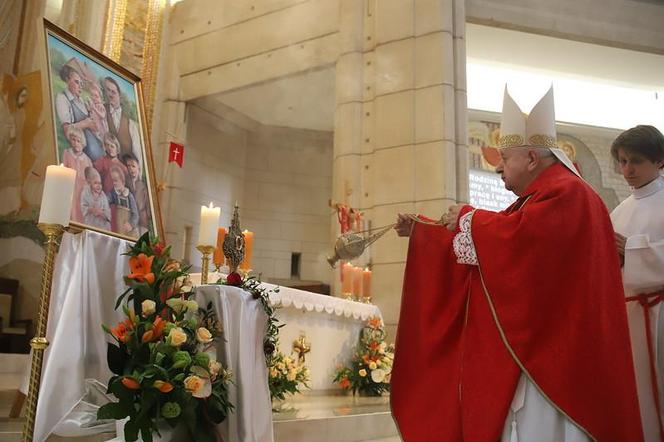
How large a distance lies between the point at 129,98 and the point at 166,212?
5.49 m

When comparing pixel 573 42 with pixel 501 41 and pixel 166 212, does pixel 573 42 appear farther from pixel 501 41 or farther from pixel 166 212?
pixel 166 212

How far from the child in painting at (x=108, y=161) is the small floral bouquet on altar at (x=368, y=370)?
2855 millimetres

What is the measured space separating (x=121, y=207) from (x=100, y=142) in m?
0.38

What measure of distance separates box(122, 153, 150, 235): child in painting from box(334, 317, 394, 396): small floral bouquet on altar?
2560 mm

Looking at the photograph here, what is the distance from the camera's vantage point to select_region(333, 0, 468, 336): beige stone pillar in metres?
6.86

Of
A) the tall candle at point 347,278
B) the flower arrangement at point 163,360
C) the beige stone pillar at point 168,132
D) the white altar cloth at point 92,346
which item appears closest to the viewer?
the flower arrangement at point 163,360

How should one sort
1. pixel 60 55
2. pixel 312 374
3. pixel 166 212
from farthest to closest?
→ pixel 166 212 → pixel 312 374 → pixel 60 55

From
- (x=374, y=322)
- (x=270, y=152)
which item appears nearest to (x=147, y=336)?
(x=374, y=322)

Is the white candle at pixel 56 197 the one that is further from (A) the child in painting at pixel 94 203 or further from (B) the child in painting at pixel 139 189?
(B) the child in painting at pixel 139 189

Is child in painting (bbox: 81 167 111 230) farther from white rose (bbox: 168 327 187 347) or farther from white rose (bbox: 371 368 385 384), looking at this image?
white rose (bbox: 371 368 385 384)

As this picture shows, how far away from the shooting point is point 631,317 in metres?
2.54

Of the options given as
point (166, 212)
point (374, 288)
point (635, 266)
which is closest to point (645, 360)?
point (635, 266)

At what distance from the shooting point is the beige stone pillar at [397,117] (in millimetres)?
6863

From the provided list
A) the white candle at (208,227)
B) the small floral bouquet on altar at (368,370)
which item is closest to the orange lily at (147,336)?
the white candle at (208,227)
